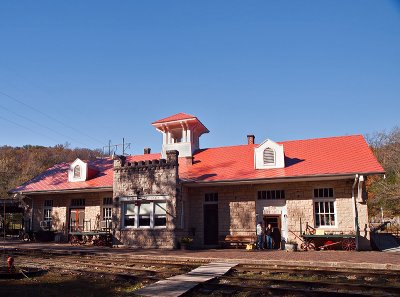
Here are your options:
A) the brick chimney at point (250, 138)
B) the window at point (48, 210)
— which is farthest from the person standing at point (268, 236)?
the window at point (48, 210)

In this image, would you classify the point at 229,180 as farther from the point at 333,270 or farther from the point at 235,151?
the point at 333,270

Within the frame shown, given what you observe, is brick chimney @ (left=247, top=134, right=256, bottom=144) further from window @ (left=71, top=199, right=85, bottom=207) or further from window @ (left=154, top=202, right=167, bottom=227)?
window @ (left=71, top=199, right=85, bottom=207)

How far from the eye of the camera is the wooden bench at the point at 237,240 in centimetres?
1930

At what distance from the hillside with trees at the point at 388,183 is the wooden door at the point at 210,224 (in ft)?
65.6

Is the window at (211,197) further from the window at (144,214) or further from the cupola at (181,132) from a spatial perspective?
the cupola at (181,132)

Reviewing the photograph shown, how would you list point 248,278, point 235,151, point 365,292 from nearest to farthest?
point 365,292 < point 248,278 < point 235,151

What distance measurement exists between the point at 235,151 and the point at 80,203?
10874mm

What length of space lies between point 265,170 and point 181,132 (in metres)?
→ 8.24

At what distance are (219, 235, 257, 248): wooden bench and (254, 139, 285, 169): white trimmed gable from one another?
4.00 meters

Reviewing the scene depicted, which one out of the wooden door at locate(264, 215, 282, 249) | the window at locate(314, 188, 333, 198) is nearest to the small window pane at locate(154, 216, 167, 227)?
the wooden door at locate(264, 215, 282, 249)

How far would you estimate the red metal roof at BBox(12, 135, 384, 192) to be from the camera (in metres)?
18.8

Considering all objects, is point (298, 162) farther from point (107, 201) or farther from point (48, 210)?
point (48, 210)

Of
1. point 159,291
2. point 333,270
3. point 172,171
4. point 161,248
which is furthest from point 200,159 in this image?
point 159,291

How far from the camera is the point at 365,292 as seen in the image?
788 cm
